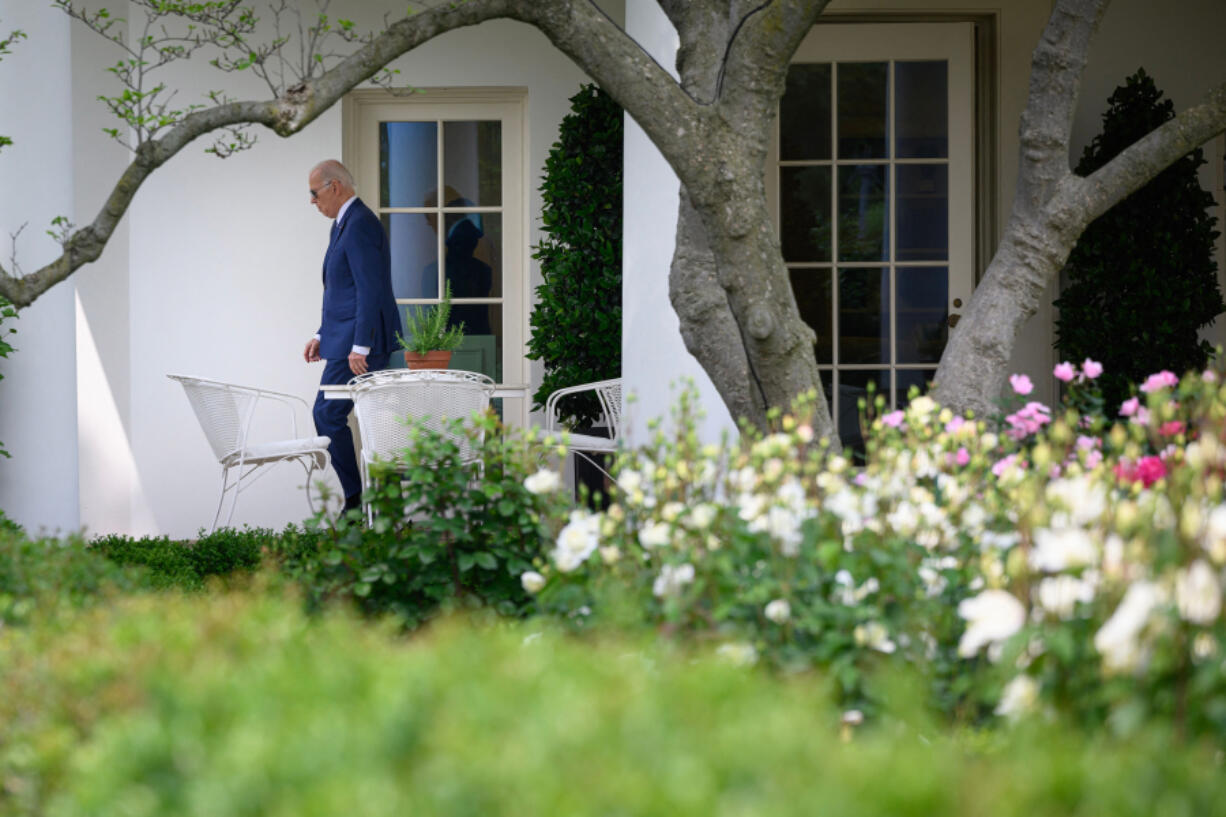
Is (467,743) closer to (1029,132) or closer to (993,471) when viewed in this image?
(993,471)

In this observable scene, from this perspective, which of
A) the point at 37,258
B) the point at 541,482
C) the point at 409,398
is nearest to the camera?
the point at 541,482

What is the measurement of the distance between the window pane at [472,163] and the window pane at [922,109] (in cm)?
225

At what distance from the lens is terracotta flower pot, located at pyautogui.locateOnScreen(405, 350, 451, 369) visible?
5262 mm

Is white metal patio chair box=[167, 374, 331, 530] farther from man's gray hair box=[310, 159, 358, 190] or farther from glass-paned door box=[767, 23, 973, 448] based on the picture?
glass-paned door box=[767, 23, 973, 448]

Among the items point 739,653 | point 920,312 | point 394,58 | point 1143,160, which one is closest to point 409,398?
point 394,58

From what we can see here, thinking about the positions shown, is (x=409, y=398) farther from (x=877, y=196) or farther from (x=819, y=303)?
(x=877, y=196)

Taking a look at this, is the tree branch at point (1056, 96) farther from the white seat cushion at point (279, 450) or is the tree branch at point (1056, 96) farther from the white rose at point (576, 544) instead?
the white seat cushion at point (279, 450)

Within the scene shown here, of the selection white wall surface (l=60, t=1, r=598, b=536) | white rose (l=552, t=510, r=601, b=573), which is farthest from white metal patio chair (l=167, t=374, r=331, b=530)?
white rose (l=552, t=510, r=601, b=573)

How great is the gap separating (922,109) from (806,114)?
23.7 inches

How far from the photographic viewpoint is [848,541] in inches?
82.5

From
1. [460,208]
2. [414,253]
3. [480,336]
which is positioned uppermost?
[460,208]

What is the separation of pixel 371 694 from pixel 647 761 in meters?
0.38

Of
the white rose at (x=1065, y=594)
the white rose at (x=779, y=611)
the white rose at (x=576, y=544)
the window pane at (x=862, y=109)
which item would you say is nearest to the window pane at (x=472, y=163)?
the window pane at (x=862, y=109)

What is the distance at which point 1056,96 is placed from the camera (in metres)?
3.74
